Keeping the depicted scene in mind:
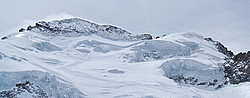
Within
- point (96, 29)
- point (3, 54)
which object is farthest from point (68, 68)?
point (96, 29)

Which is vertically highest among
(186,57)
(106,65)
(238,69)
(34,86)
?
(186,57)

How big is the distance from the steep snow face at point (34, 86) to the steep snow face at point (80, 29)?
33974 millimetres

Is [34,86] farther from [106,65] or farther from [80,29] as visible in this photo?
[80,29]

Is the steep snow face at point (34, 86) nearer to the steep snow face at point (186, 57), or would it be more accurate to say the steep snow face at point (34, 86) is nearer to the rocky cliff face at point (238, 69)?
the steep snow face at point (186, 57)

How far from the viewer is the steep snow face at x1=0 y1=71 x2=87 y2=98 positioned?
20578 millimetres

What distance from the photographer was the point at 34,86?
21875 mm

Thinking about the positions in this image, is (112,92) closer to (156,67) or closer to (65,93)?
(65,93)

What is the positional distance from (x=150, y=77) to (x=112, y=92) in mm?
7458

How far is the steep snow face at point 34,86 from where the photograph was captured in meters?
20.6

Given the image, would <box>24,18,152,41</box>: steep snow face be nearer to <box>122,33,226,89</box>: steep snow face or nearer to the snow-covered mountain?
the snow-covered mountain

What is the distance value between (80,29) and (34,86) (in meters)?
41.0

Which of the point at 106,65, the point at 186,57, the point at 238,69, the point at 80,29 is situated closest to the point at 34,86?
the point at 106,65

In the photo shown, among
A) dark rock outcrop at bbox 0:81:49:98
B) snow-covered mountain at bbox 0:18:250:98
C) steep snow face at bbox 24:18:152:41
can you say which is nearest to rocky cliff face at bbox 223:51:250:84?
snow-covered mountain at bbox 0:18:250:98

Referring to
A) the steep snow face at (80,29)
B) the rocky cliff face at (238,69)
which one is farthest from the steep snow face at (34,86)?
the steep snow face at (80,29)
